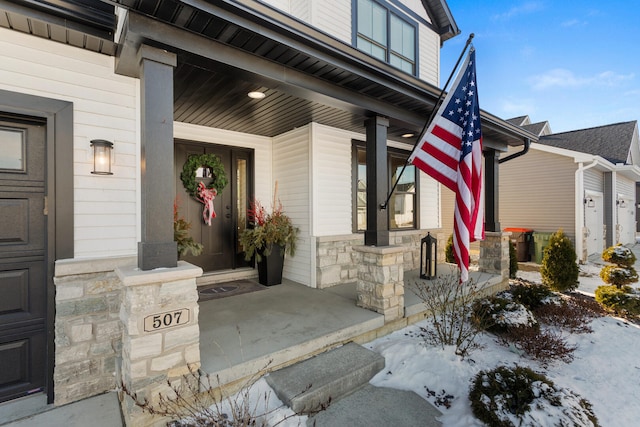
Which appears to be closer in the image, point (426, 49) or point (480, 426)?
point (480, 426)

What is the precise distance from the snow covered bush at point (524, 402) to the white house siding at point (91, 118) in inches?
128

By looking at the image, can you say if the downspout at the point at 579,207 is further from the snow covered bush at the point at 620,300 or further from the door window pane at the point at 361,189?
the door window pane at the point at 361,189

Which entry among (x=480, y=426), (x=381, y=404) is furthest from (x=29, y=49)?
(x=480, y=426)

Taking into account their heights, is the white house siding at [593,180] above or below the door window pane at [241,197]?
above

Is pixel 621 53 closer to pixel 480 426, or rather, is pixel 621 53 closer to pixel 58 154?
pixel 480 426

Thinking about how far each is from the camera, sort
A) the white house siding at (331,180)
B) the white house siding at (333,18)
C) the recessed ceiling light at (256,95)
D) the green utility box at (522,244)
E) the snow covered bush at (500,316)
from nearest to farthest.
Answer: the recessed ceiling light at (256,95)
the snow covered bush at (500,316)
the white house siding at (331,180)
the white house siding at (333,18)
the green utility box at (522,244)

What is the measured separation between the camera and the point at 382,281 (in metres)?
3.51

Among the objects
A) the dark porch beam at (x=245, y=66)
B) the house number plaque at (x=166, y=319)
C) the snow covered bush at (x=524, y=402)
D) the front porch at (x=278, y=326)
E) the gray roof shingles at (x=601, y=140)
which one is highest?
the gray roof shingles at (x=601, y=140)

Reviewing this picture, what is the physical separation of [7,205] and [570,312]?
6.44 m

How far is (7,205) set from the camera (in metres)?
2.42

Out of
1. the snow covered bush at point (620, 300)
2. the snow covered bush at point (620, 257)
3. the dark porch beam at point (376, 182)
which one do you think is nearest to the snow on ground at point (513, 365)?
the snow covered bush at point (620, 300)

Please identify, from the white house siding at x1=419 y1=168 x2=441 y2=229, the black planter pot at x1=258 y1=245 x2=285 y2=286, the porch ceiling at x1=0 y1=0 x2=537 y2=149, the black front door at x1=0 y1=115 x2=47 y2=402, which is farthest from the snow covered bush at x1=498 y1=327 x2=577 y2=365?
the black front door at x1=0 y1=115 x2=47 y2=402

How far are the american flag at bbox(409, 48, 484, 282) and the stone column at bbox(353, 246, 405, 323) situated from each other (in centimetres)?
76

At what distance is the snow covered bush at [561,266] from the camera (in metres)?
5.49
